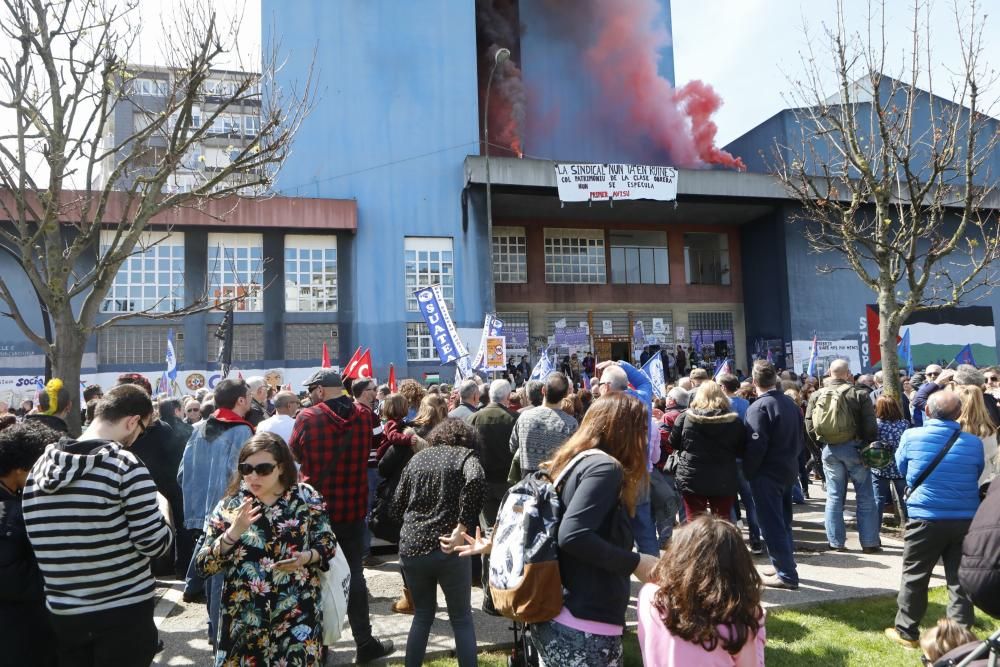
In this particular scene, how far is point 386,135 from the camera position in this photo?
986 inches

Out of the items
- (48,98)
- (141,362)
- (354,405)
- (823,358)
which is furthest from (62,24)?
(823,358)

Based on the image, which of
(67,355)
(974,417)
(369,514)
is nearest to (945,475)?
(974,417)

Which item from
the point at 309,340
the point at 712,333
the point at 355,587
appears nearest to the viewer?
the point at 355,587

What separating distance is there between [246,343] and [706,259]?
20.0 m

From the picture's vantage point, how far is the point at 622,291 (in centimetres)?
2891

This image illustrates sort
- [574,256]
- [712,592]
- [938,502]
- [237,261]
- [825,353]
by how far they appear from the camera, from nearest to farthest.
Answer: [712,592] < [938,502] < [237,261] < [825,353] < [574,256]

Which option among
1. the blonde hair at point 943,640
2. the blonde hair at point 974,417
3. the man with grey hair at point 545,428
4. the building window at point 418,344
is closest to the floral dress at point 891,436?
the blonde hair at point 974,417

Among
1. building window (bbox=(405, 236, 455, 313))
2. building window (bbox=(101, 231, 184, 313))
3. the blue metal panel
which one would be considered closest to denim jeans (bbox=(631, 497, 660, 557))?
the blue metal panel

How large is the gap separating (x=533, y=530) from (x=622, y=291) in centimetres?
2663

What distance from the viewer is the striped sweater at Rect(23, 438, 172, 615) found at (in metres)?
2.92

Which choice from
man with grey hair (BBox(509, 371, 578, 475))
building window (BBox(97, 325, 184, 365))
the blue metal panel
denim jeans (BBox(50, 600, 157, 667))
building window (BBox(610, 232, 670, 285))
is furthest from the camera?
building window (BBox(610, 232, 670, 285))

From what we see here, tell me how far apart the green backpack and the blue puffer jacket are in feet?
8.41

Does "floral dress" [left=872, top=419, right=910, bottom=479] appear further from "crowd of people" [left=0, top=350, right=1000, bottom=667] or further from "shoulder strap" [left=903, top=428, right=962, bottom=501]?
"shoulder strap" [left=903, top=428, right=962, bottom=501]

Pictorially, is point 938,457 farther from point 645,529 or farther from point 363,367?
point 363,367
